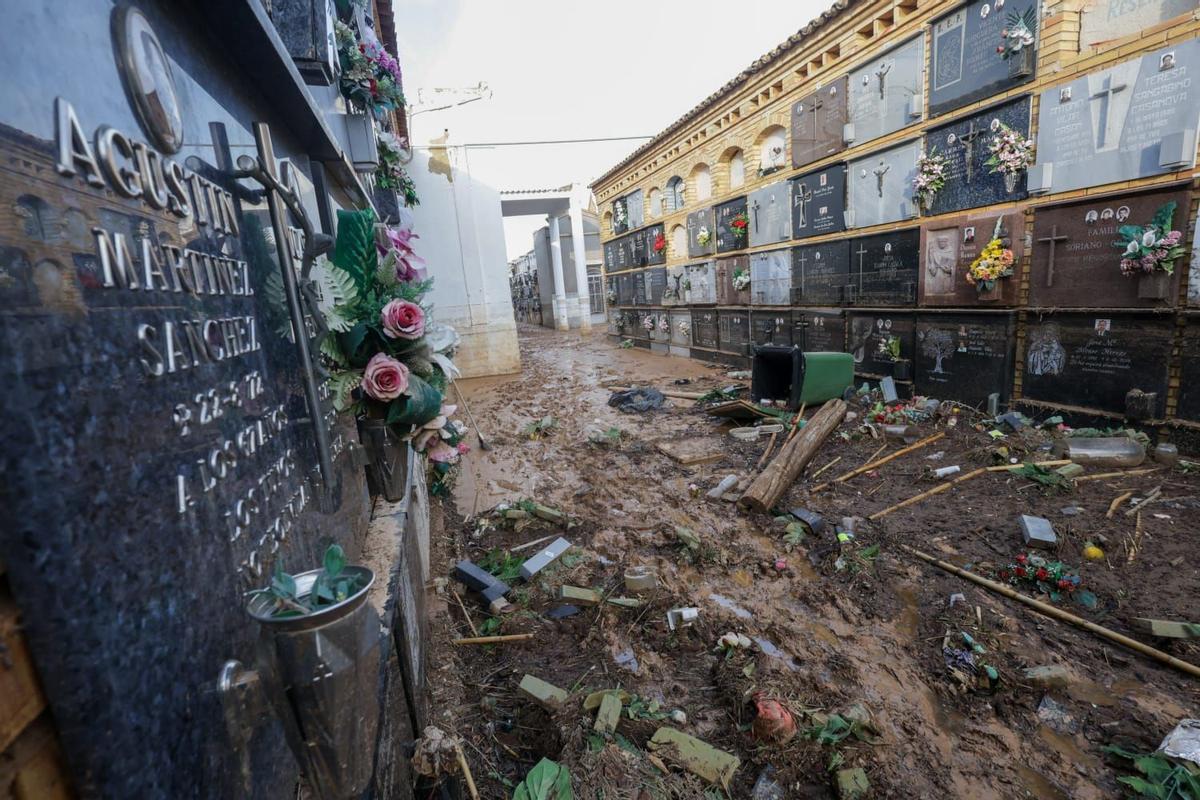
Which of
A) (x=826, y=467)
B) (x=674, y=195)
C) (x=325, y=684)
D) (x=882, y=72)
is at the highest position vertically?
(x=882, y=72)

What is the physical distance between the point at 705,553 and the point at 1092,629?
2.37 m

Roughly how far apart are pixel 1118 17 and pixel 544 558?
8.31 meters

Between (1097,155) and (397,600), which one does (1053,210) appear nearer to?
(1097,155)

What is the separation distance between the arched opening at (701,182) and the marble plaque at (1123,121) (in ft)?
27.2

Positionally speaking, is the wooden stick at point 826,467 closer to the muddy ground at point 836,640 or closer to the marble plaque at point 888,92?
the muddy ground at point 836,640

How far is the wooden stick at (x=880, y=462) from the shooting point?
5709 mm

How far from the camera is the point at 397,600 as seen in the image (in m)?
2.13

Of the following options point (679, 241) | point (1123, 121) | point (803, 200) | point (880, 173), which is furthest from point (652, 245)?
point (1123, 121)

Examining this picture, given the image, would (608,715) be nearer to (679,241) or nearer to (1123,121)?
(1123,121)

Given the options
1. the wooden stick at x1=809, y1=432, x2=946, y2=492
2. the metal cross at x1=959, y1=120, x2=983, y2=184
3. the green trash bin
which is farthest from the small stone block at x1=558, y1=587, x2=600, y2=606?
the metal cross at x1=959, y1=120, x2=983, y2=184

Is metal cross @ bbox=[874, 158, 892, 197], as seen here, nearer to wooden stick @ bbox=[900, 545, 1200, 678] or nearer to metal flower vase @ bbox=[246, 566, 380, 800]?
wooden stick @ bbox=[900, 545, 1200, 678]

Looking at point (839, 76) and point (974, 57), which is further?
point (839, 76)

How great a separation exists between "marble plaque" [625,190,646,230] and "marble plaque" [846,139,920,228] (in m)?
8.89

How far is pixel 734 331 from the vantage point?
13219 mm
